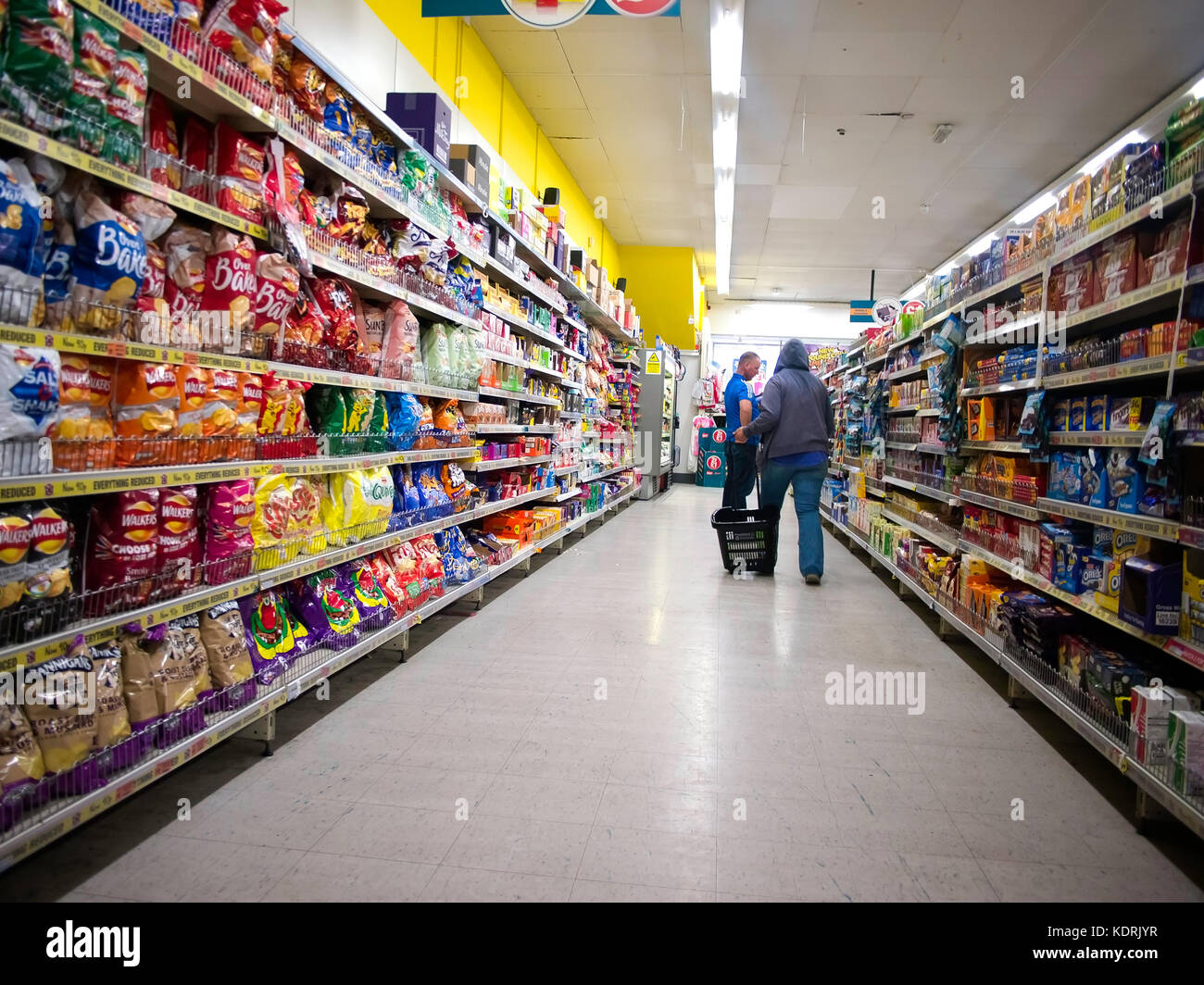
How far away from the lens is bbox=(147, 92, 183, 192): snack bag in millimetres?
2061

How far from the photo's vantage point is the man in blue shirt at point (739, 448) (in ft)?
24.0

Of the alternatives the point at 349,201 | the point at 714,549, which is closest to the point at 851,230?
the point at 714,549

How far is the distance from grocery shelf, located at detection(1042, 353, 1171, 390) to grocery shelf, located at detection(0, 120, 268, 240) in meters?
2.92

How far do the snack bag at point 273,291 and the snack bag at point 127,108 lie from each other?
50cm

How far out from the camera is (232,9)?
229 cm

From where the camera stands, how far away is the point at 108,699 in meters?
1.87

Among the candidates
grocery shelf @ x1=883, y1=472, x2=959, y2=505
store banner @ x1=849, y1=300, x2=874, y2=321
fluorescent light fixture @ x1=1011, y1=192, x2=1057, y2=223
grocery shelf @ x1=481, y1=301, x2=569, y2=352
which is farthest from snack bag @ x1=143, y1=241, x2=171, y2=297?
store banner @ x1=849, y1=300, x2=874, y2=321

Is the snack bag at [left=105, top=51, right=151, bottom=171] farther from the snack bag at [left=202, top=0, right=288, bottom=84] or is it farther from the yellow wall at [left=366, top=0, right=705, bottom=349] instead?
the yellow wall at [left=366, top=0, right=705, bottom=349]

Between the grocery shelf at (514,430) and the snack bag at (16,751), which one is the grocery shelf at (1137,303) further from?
the snack bag at (16,751)

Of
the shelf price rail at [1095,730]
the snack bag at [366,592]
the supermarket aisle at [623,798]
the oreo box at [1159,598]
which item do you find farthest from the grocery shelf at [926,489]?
the snack bag at [366,592]

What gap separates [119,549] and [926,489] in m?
4.67

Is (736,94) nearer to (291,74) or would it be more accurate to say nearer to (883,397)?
(883,397)

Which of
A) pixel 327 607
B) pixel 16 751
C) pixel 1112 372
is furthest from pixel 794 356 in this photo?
pixel 16 751

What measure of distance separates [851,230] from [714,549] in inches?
288
